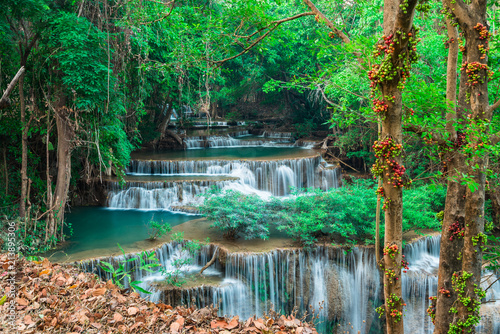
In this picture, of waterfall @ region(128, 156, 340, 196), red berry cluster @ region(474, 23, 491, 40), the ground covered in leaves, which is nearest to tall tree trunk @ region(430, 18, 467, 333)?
red berry cluster @ region(474, 23, 491, 40)

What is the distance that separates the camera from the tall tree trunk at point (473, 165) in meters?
4.09

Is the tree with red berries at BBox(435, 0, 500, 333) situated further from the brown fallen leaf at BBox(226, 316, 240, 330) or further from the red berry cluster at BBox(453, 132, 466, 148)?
the brown fallen leaf at BBox(226, 316, 240, 330)

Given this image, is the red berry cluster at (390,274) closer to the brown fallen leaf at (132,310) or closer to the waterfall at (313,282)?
the brown fallen leaf at (132,310)

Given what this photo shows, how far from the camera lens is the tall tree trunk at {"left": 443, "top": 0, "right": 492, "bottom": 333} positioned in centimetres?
409

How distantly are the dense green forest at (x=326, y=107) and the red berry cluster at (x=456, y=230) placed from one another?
14 millimetres

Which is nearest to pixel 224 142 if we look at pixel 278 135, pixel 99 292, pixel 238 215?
pixel 278 135

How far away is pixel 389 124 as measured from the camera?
302 cm

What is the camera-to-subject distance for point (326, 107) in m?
9.48

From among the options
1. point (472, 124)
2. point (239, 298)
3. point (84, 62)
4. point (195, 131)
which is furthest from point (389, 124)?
point (195, 131)

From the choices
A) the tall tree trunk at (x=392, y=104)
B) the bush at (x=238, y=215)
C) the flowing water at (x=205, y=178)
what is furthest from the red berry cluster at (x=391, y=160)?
the flowing water at (x=205, y=178)

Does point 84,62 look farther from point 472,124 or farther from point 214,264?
point 472,124

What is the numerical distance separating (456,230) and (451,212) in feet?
0.74

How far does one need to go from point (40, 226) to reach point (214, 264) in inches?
169

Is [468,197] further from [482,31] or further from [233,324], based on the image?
[233,324]
